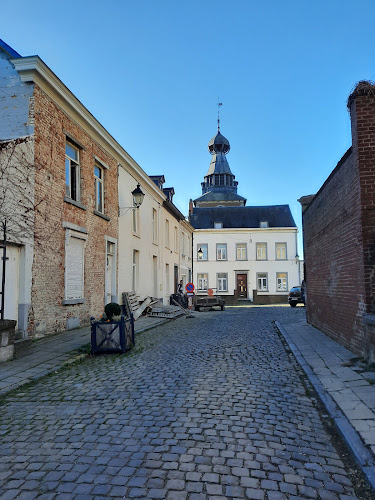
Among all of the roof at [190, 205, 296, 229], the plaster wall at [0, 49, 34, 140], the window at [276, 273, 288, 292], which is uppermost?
the roof at [190, 205, 296, 229]

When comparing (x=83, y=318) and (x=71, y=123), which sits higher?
(x=71, y=123)

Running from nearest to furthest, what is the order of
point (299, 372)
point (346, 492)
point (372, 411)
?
point (346, 492), point (372, 411), point (299, 372)

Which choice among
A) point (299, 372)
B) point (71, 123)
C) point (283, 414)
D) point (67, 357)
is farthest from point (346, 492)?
point (71, 123)

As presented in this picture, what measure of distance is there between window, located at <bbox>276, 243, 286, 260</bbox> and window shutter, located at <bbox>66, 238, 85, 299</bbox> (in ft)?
107

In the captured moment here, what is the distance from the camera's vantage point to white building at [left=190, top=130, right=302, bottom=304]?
1640 inches

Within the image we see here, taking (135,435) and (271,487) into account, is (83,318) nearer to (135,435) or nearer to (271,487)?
(135,435)

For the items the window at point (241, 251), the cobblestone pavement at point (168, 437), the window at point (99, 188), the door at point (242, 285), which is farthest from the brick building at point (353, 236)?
the window at point (241, 251)

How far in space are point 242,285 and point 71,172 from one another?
3237 cm

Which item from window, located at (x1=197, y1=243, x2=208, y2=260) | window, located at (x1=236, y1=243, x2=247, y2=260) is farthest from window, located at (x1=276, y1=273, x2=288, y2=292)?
window, located at (x1=197, y1=243, x2=208, y2=260)

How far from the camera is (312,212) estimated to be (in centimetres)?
1251

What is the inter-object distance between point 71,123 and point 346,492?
37.8ft

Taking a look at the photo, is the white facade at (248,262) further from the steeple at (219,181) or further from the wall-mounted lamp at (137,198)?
the wall-mounted lamp at (137,198)

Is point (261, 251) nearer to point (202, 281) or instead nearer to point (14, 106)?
point (202, 281)

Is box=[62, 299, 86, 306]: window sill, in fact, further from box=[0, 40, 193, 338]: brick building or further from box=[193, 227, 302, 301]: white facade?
box=[193, 227, 302, 301]: white facade
